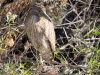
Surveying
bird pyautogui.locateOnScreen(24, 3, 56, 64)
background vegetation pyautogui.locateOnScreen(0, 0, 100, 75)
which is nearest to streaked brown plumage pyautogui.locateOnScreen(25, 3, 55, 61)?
bird pyautogui.locateOnScreen(24, 3, 56, 64)

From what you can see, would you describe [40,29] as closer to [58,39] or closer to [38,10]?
[38,10]

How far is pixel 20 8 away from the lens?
16.1 feet

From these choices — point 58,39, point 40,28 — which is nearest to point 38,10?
point 40,28

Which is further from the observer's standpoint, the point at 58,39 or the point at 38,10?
the point at 58,39

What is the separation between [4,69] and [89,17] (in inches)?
85.3

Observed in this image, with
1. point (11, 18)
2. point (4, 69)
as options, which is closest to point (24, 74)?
point (4, 69)

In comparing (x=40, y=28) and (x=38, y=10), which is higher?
(x=38, y=10)

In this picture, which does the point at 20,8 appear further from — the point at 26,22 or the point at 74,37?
the point at 74,37

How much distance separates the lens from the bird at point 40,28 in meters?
4.92

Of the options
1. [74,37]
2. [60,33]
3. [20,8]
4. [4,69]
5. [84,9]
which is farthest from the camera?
[60,33]

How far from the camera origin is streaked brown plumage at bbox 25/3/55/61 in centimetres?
492

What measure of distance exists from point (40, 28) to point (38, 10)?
0.23 m

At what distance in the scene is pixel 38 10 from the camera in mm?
4969

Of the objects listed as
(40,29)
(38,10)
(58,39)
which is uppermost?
(38,10)
